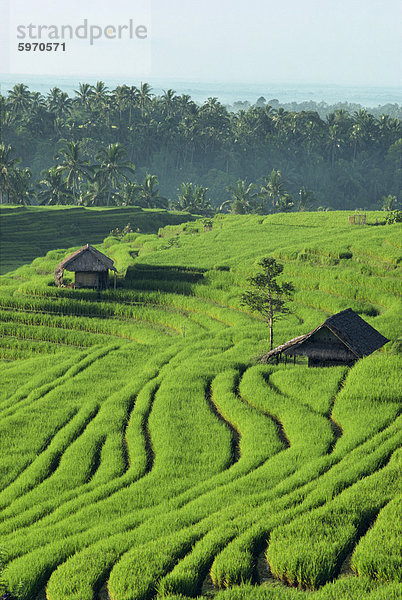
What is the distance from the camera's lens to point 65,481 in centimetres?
1969

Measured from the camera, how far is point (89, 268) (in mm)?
40125

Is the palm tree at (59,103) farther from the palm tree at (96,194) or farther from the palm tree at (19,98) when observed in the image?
the palm tree at (96,194)

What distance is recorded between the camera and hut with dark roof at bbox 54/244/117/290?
40.2 m

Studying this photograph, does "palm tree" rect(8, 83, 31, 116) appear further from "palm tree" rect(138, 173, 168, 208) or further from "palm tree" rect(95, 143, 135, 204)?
"palm tree" rect(95, 143, 135, 204)

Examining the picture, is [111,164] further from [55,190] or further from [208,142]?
Result: [208,142]

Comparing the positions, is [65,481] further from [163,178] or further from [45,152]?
[163,178]

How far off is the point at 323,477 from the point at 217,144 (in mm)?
105720

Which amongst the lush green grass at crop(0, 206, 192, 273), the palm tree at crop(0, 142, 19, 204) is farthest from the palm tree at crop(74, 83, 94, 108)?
the lush green grass at crop(0, 206, 192, 273)

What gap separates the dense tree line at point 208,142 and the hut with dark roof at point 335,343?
7906 centimetres

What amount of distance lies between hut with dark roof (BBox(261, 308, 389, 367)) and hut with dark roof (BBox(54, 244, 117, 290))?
15.9 m

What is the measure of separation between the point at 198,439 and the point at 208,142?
330 feet

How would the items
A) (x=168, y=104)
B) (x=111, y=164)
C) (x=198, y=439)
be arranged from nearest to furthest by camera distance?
(x=198, y=439) → (x=111, y=164) → (x=168, y=104)

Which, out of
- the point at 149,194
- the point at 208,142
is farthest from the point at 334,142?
the point at 149,194

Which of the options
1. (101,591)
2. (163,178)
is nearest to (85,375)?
(101,591)
